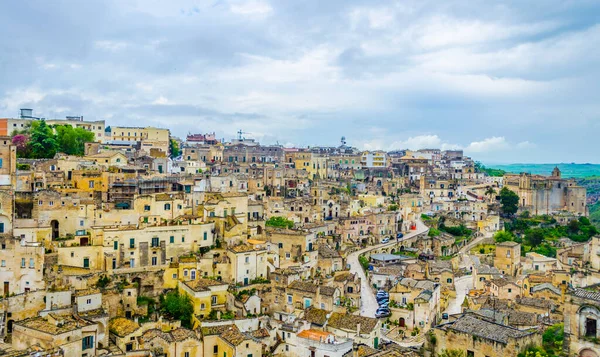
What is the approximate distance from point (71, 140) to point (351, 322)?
33.7m

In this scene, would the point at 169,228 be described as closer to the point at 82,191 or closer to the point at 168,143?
the point at 82,191

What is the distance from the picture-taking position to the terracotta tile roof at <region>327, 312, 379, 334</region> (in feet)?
92.0

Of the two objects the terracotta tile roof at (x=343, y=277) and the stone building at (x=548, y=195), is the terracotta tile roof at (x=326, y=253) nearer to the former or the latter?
the terracotta tile roof at (x=343, y=277)

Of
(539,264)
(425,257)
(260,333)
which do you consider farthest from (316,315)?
(539,264)

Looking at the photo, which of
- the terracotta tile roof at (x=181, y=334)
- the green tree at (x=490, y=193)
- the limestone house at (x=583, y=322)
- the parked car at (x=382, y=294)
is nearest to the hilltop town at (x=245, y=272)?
the limestone house at (x=583, y=322)

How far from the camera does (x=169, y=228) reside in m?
32.8

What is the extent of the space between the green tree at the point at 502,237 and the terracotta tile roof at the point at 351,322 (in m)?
27.2

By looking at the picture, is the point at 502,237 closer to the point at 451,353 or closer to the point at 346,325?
the point at 346,325

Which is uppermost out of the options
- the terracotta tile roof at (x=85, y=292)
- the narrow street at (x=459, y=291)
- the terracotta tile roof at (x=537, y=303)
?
the terracotta tile roof at (x=85, y=292)

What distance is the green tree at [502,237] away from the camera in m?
51.8

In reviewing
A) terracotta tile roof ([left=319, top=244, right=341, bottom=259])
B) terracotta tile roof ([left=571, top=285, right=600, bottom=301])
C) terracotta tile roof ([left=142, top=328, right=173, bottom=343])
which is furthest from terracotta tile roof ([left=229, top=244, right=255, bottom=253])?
terracotta tile roof ([left=571, top=285, right=600, bottom=301])

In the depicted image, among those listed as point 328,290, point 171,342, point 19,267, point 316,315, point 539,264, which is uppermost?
point 19,267

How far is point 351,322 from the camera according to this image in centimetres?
2864

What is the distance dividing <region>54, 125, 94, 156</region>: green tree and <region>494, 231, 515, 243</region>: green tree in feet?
129
